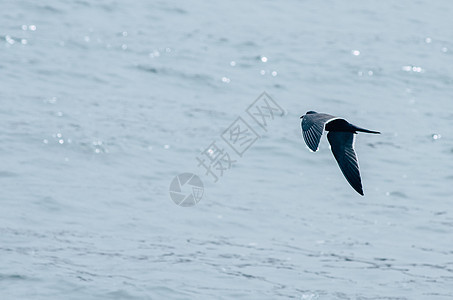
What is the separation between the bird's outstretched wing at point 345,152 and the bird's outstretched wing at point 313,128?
61 centimetres

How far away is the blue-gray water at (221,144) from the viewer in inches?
470

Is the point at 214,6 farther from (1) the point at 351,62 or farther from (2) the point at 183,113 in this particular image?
(2) the point at 183,113

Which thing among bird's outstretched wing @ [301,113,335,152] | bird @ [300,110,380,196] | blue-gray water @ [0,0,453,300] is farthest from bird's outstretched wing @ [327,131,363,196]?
blue-gray water @ [0,0,453,300]

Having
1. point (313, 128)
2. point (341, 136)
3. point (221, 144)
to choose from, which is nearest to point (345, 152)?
point (341, 136)

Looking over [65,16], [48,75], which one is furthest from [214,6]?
[48,75]

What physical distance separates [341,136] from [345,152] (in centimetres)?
19

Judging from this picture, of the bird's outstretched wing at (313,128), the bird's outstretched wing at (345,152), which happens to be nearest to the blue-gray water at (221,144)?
the bird's outstretched wing at (345,152)

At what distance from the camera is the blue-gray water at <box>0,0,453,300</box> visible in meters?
11.9

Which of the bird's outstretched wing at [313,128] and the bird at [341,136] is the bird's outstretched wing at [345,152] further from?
the bird's outstretched wing at [313,128]

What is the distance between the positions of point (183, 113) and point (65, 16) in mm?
5121

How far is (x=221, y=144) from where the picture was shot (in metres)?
15.6

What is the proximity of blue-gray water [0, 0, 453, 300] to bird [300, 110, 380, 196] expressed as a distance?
2.77 meters

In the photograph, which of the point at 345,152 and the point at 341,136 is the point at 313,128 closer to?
the point at 345,152

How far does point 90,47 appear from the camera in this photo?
1912 cm
